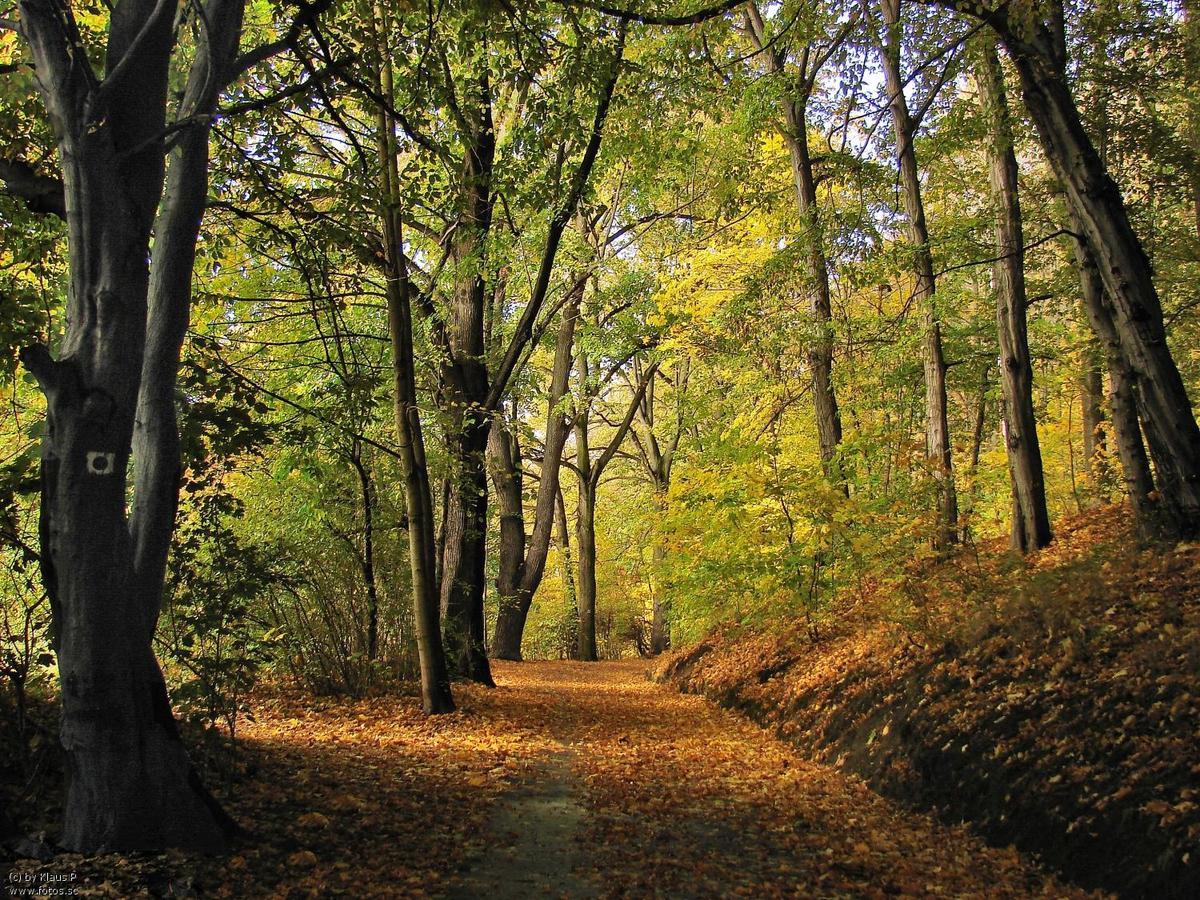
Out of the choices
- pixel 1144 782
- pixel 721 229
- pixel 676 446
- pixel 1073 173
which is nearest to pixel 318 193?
pixel 1073 173

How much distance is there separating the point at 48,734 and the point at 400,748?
11.4ft

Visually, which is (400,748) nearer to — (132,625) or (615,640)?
(132,625)

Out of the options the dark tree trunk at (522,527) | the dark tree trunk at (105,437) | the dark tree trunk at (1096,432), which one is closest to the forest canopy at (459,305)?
the dark tree trunk at (105,437)

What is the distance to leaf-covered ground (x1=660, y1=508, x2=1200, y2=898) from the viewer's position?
405 cm

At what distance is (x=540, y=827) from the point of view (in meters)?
5.37

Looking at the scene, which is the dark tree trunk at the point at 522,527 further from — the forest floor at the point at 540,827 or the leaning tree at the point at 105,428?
the leaning tree at the point at 105,428

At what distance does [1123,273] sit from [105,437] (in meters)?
7.54

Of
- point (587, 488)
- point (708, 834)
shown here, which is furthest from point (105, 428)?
Answer: point (587, 488)

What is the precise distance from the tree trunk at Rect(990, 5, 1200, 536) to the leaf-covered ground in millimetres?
656

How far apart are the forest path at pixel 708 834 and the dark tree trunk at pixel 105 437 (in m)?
1.64

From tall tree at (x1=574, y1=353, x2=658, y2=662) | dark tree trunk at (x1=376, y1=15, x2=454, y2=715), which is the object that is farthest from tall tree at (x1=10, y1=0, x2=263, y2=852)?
tall tree at (x1=574, y1=353, x2=658, y2=662)

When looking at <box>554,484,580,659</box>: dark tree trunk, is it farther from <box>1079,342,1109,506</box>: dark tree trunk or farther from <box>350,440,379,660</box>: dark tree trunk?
<box>350,440,379,660</box>: dark tree trunk

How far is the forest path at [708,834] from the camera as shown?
423 cm

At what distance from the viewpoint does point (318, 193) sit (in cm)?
689
